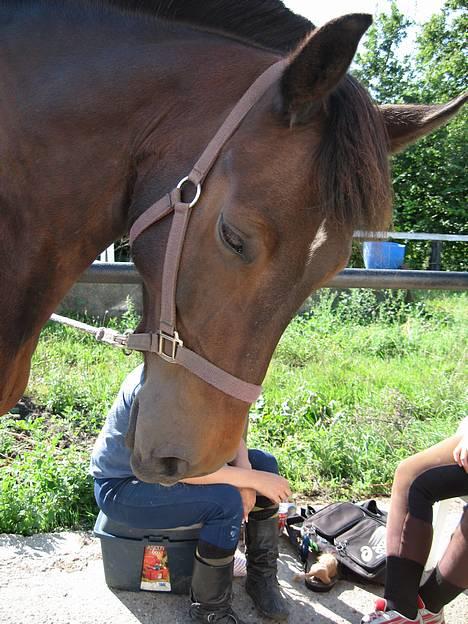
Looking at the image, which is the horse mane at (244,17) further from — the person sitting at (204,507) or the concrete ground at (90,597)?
the concrete ground at (90,597)

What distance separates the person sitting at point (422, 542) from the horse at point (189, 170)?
1.17 metres

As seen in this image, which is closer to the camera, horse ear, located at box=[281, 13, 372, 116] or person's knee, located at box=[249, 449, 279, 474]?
horse ear, located at box=[281, 13, 372, 116]

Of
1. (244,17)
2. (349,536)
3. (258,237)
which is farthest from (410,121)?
(349,536)

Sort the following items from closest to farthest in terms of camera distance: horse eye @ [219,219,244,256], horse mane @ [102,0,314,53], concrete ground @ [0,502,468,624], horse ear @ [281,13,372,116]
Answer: horse ear @ [281,13,372,116] < horse eye @ [219,219,244,256] < horse mane @ [102,0,314,53] < concrete ground @ [0,502,468,624]

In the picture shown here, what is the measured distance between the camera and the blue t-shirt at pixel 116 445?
7.24ft

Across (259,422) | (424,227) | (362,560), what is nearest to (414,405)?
(259,422)

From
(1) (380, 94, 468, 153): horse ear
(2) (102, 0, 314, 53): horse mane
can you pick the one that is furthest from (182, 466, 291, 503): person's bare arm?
(2) (102, 0, 314, 53): horse mane

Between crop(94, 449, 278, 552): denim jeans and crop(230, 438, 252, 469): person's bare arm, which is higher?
crop(230, 438, 252, 469): person's bare arm

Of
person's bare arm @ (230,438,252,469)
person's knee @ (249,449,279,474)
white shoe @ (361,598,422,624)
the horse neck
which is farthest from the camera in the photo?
person's knee @ (249,449,279,474)

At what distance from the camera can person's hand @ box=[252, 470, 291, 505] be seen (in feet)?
7.45

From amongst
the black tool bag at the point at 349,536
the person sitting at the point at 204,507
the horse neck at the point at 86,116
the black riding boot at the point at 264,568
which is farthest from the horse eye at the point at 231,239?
the black tool bag at the point at 349,536

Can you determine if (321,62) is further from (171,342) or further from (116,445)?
(116,445)

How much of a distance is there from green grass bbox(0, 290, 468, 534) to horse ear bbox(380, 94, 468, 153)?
7.25 feet

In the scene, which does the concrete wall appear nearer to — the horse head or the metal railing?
the metal railing
